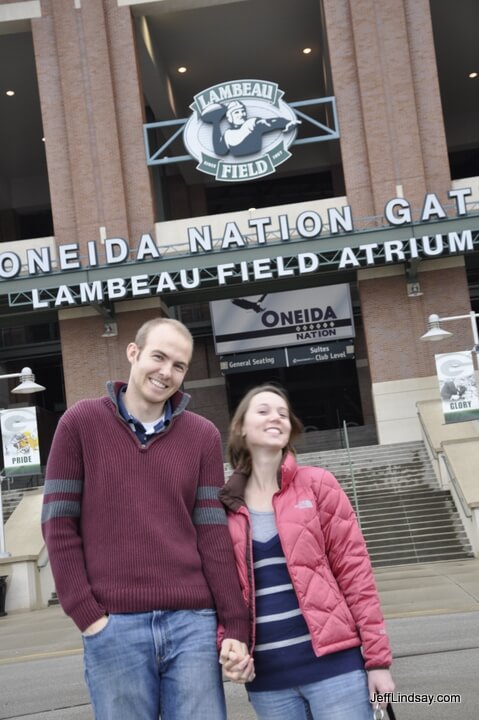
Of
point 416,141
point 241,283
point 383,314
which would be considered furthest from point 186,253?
point 416,141

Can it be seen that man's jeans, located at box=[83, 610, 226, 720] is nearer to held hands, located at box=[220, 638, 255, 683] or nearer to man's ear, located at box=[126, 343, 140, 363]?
held hands, located at box=[220, 638, 255, 683]

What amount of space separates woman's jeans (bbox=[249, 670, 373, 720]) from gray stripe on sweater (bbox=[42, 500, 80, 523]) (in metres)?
1.01

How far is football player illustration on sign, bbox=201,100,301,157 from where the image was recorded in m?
27.2

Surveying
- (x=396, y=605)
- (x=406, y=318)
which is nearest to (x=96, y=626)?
(x=396, y=605)

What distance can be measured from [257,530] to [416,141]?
24542 millimetres

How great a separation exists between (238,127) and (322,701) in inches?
1010

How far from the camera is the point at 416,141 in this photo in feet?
85.7

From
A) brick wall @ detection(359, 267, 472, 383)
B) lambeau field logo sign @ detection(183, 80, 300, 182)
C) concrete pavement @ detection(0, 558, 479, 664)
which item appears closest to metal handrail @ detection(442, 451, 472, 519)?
concrete pavement @ detection(0, 558, 479, 664)

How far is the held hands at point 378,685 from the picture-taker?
3.12m

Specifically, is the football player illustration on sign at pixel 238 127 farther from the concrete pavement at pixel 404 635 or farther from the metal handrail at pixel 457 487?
the concrete pavement at pixel 404 635

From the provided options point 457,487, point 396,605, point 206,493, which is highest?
point 206,493

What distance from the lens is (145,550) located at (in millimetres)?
3066

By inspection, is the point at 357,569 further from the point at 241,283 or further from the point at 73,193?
the point at 73,193

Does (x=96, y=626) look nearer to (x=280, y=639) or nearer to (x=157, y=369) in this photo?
(x=280, y=639)
